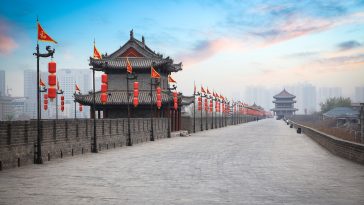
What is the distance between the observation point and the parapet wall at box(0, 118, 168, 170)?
17.9m

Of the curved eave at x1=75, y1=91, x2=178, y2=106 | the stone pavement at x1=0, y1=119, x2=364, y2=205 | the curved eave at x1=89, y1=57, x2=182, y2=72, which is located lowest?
the stone pavement at x1=0, y1=119, x2=364, y2=205

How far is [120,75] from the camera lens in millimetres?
56406

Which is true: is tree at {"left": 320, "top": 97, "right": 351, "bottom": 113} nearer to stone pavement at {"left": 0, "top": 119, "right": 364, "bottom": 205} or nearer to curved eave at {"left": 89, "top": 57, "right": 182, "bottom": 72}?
curved eave at {"left": 89, "top": 57, "right": 182, "bottom": 72}

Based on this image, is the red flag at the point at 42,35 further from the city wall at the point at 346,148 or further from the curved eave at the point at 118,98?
the curved eave at the point at 118,98

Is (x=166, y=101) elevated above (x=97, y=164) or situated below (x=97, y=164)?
above

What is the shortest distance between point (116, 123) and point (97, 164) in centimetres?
1383

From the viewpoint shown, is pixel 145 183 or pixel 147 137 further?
pixel 147 137

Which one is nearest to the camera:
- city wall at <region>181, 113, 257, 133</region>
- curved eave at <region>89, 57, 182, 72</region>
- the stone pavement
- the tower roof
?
the stone pavement

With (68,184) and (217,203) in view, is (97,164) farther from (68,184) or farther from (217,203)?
(217,203)

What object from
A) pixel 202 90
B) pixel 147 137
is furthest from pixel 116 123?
pixel 202 90

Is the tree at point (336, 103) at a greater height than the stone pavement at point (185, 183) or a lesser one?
greater

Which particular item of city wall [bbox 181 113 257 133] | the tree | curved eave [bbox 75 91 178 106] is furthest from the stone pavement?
the tree

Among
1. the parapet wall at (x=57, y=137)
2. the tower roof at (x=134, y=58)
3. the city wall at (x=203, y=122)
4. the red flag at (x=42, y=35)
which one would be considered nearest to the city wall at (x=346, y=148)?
the parapet wall at (x=57, y=137)

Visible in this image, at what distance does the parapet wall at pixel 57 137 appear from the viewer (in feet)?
58.7
